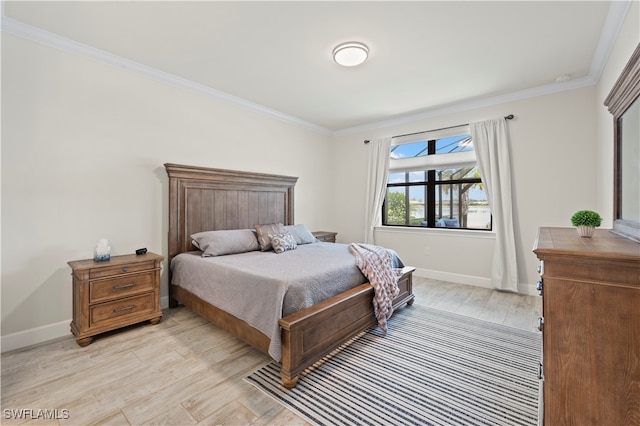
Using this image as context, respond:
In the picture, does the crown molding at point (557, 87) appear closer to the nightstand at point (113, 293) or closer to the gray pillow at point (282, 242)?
the gray pillow at point (282, 242)

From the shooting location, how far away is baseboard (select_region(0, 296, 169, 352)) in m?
2.26

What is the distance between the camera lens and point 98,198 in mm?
2734

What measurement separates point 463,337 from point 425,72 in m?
2.72

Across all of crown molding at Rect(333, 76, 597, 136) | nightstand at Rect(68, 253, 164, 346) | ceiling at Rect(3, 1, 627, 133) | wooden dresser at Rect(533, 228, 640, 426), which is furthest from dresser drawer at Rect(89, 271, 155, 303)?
crown molding at Rect(333, 76, 597, 136)

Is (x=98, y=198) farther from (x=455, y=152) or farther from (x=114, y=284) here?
(x=455, y=152)

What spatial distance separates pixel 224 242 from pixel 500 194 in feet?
11.8

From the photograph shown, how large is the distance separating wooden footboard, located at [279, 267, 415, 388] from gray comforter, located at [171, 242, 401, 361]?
72 millimetres

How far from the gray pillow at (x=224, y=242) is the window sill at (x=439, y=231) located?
245cm

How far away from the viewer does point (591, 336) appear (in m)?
1.05

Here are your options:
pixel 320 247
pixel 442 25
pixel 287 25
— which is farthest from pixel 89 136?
pixel 442 25

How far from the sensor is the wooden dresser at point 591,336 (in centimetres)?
99

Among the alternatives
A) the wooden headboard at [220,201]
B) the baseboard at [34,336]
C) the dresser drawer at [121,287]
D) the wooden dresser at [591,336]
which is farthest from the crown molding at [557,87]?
the baseboard at [34,336]

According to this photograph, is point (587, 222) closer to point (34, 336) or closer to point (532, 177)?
point (532, 177)

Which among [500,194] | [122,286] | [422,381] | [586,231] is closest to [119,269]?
[122,286]
